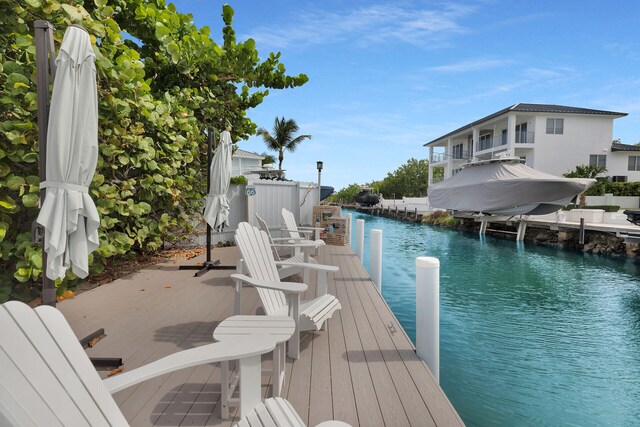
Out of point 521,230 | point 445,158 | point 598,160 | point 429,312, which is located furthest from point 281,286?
point 445,158

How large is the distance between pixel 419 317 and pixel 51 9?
5.33 metres

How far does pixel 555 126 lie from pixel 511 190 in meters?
21.3

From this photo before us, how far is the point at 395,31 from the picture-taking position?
45.5ft

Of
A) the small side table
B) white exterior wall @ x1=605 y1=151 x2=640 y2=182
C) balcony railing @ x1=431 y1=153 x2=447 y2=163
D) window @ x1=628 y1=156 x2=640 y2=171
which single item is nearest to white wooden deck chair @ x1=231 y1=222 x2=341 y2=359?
the small side table

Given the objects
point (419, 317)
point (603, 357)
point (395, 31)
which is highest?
point (395, 31)

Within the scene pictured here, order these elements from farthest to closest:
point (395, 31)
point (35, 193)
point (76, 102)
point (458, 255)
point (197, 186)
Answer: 1. point (458, 255)
2. point (395, 31)
3. point (197, 186)
4. point (35, 193)
5. point (76, 102)

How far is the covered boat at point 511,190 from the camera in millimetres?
14664

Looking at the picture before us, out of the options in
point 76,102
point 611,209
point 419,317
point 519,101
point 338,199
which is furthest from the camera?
point 338,199

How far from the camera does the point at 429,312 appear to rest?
3.21 m

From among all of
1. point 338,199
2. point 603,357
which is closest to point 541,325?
point 603,357

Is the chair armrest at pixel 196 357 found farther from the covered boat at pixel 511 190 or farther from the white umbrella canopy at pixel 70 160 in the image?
the covered boat at pixel 511 190

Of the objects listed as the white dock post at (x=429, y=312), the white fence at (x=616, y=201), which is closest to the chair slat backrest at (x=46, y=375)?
the white dock post at (x=429, y=312)

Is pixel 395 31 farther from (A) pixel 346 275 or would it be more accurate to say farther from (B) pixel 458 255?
(A) pixel 346 275

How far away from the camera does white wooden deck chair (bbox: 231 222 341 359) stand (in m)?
2.85
